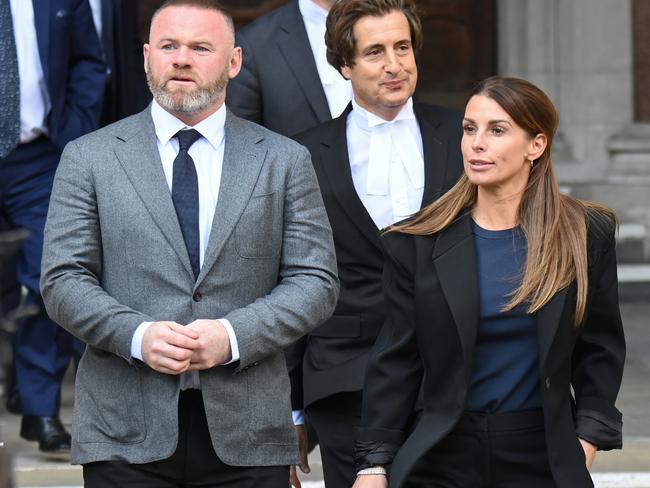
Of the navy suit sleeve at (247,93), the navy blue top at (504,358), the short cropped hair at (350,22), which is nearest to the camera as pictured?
the navy blue top at (504,358)

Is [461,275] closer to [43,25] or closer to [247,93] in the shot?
[247,93]

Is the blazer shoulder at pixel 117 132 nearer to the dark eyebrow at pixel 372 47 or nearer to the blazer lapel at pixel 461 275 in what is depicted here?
the blazer lapel at pixel 461 275

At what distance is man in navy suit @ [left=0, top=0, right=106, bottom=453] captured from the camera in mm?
6289

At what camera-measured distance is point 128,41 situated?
6.68m

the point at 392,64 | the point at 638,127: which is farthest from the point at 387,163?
the point at 638,127

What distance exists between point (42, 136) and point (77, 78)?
280 millimetres

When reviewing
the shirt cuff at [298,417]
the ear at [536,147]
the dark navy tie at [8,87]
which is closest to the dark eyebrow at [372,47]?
the ear at [536,147]

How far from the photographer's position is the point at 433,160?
15.4 feet

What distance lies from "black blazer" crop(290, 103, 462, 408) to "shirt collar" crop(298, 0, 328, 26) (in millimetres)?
741

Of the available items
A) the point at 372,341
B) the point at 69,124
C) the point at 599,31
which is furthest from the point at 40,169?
the point at 599,31

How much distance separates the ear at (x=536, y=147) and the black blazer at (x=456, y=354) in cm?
22

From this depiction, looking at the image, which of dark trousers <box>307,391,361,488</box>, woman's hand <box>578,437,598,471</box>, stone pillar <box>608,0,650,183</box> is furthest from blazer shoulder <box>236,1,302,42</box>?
stone pillar <box>608,0,650,183</box>

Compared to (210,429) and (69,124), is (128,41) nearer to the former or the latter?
(69,124)

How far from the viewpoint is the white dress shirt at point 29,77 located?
6266 mm
